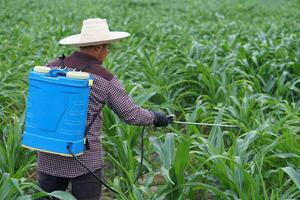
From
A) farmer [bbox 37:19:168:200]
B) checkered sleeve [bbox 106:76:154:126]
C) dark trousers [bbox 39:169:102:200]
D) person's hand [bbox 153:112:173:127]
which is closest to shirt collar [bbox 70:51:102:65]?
farmer [bbox 37:19:168:200]

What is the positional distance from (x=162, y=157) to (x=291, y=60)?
3.24 meters

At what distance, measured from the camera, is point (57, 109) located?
102 inches

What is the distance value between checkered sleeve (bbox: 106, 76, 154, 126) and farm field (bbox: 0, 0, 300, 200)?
299mm

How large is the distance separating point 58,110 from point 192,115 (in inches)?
65.8

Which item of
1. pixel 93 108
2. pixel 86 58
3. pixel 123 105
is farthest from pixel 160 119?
pixel 86 58

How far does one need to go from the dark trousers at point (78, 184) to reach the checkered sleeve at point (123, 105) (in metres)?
0.35

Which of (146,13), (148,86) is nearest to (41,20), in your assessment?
(146,13)

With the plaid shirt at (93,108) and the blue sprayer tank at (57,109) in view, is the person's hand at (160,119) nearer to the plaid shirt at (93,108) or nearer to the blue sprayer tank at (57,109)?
the plaid shirt at (93,108)

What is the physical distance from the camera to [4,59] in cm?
639

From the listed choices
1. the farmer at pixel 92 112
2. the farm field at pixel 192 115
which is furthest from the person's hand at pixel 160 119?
the farm field at pixel 192 115

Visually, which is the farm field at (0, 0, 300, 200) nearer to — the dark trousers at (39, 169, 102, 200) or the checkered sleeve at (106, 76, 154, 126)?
the dark trousers at (39, 169, 102, 200)

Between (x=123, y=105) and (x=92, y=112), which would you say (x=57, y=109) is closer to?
(x=92, y=112)

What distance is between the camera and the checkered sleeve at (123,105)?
2846 millimetres

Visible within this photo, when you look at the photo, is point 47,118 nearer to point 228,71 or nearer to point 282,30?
point 228,71
